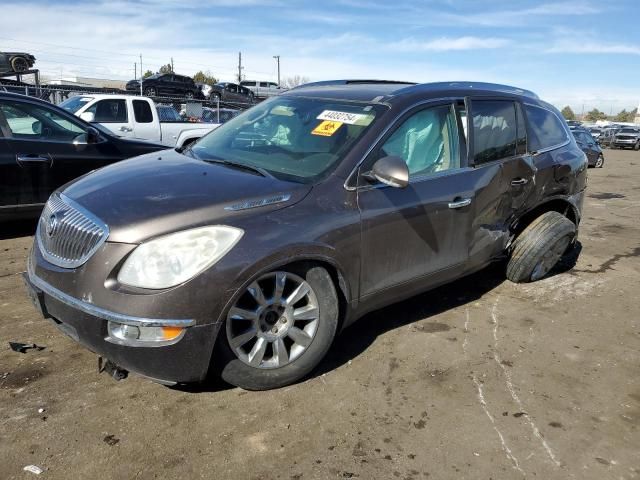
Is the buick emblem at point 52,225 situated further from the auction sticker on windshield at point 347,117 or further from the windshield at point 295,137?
the auction sticker on windshield at point 347,117

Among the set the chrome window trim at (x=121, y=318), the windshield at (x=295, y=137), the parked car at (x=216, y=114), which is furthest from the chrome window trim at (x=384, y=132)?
the parked car at (x=216, y=114)

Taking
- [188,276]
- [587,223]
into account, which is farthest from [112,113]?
[188,276]

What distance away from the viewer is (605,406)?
3164 mm

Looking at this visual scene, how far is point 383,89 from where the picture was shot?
158 inches

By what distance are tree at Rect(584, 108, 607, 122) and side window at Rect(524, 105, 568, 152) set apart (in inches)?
4746

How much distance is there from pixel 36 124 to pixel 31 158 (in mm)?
446

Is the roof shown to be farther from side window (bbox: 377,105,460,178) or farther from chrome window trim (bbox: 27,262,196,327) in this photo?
chrome window trim (bbox: 27,262,196,327)

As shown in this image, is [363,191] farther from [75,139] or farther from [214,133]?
[75,139]

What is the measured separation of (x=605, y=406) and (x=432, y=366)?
100 centimetres

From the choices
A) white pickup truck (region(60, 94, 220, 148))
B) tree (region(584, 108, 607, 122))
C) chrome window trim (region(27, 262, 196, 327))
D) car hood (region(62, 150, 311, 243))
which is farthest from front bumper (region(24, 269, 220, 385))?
tree (region(584, 108, 607, 122))

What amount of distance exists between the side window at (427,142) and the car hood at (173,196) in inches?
33.4

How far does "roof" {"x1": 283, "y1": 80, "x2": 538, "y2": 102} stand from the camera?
3.86 m

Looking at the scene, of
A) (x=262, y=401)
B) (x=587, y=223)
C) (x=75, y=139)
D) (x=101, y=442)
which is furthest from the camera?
(x=587, y=223)

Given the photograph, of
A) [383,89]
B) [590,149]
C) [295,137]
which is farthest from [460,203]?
[590,149]
